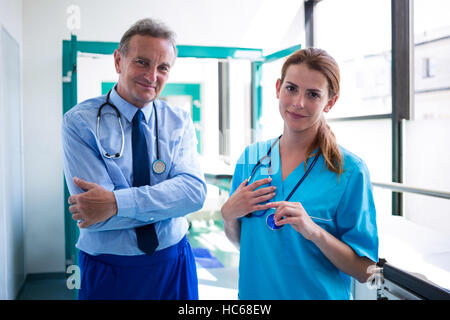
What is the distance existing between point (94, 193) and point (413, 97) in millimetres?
1354

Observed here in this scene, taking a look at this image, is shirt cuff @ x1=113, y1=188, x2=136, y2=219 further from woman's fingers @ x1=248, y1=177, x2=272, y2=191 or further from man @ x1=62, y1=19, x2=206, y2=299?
woman's fingers @ x1=248, y1=177, x2=272, y2=191

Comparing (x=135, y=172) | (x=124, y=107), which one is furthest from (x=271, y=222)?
(x=124, y=107)

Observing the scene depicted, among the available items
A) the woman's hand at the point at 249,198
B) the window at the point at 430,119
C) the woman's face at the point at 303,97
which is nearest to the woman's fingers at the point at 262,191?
the woman's hand at the point at 249,198

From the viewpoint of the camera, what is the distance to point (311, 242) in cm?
63

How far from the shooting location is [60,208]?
0.89 m

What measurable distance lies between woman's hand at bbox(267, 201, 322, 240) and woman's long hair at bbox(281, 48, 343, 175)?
118 mm

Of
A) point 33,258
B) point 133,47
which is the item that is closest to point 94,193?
point 133,47

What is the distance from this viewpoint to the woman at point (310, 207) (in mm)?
617

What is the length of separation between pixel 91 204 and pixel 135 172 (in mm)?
118

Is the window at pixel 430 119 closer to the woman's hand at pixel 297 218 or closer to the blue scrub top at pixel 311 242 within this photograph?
the blue scrub top at pixel 311 242

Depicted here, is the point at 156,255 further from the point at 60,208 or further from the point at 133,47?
the point at 133,47

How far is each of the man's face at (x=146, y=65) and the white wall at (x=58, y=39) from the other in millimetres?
95

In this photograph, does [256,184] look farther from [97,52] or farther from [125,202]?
[97,52]

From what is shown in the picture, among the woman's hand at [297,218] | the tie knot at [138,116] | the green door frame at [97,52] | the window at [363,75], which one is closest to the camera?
the woman's hand at [297,218]
